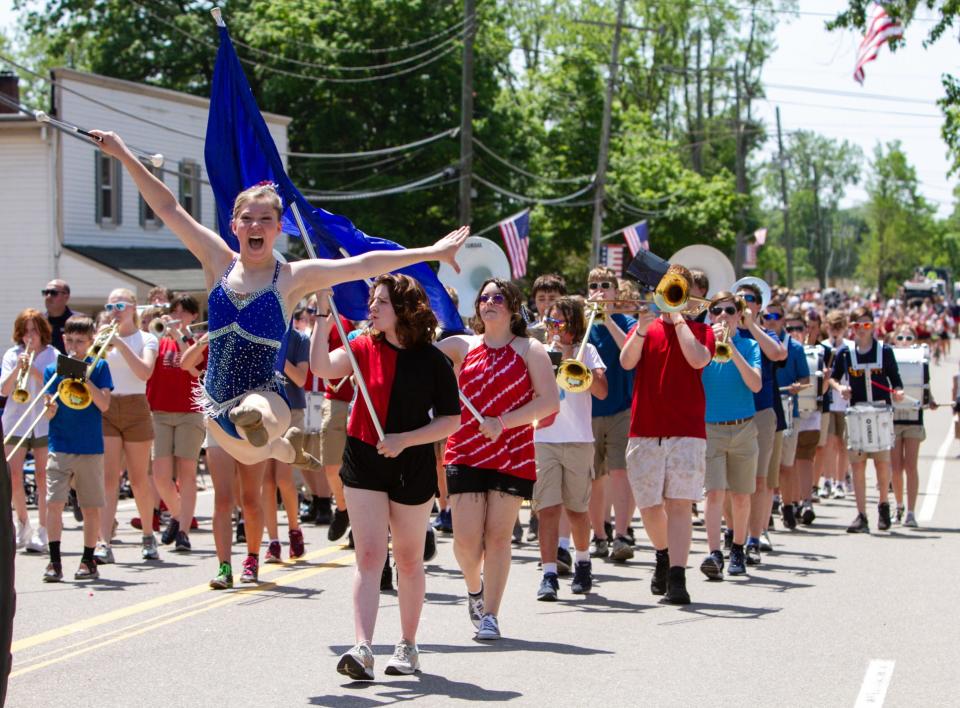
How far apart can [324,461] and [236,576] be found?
221cm

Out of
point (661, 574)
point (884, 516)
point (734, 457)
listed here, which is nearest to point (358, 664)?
point (661, 574)

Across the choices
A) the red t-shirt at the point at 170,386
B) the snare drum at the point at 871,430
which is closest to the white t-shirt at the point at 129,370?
the red t-shirt at the point at 170,386

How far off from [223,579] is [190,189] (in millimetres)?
28421

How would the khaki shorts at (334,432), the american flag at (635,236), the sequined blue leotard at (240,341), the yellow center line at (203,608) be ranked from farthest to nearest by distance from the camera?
1. the american flag at (635,236)
2. the khaki shorts at (334,432)
3. the yellow center line at (203,608)
4. the sequined blue leotard at (240,341)

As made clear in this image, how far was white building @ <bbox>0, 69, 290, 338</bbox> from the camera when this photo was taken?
32406 millimetres

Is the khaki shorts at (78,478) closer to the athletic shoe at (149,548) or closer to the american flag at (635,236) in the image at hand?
the athletic shoe at (149,548)

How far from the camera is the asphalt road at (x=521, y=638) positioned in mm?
7202

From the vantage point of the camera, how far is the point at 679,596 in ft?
32.7

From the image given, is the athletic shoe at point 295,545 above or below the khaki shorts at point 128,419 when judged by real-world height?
below

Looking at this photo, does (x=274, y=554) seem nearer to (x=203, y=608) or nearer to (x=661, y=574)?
(x=203, y=608)

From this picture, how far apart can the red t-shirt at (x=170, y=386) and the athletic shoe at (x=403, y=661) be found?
20.3 ft

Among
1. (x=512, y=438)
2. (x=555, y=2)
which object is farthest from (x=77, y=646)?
(x=555, y=2)

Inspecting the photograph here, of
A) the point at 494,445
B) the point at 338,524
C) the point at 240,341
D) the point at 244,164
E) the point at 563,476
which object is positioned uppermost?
the point at 244,164

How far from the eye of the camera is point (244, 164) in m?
8.63
